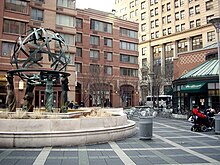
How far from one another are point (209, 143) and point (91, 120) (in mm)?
5386

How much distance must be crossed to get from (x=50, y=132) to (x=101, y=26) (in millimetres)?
44538

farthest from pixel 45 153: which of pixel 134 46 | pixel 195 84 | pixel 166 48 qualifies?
pixel 166 48

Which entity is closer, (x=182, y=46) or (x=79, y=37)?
(x=79, y=37)

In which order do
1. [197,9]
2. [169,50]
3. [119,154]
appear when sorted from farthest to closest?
[169,50] < [197,9] < [119,154]

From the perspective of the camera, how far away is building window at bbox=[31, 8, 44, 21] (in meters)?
38.6

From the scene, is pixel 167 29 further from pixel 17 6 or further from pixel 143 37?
pixel 17 6

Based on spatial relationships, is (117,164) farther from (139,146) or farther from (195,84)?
(195,84)

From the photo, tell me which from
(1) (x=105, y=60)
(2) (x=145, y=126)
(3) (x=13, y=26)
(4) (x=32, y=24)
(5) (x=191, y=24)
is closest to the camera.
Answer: (2) (x=145, y=126)

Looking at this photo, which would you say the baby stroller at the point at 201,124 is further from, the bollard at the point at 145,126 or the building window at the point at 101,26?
the building window at the point at 101,26

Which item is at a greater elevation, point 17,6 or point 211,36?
point 211,36

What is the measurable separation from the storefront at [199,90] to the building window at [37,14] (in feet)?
76.4

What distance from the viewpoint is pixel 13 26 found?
35.0m

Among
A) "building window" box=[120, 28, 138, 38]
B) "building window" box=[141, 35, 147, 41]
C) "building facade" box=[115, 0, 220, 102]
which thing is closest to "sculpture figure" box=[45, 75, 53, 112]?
"building facade" box=[115, 0, 220, 102]

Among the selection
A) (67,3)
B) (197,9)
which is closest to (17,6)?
(67,3)
